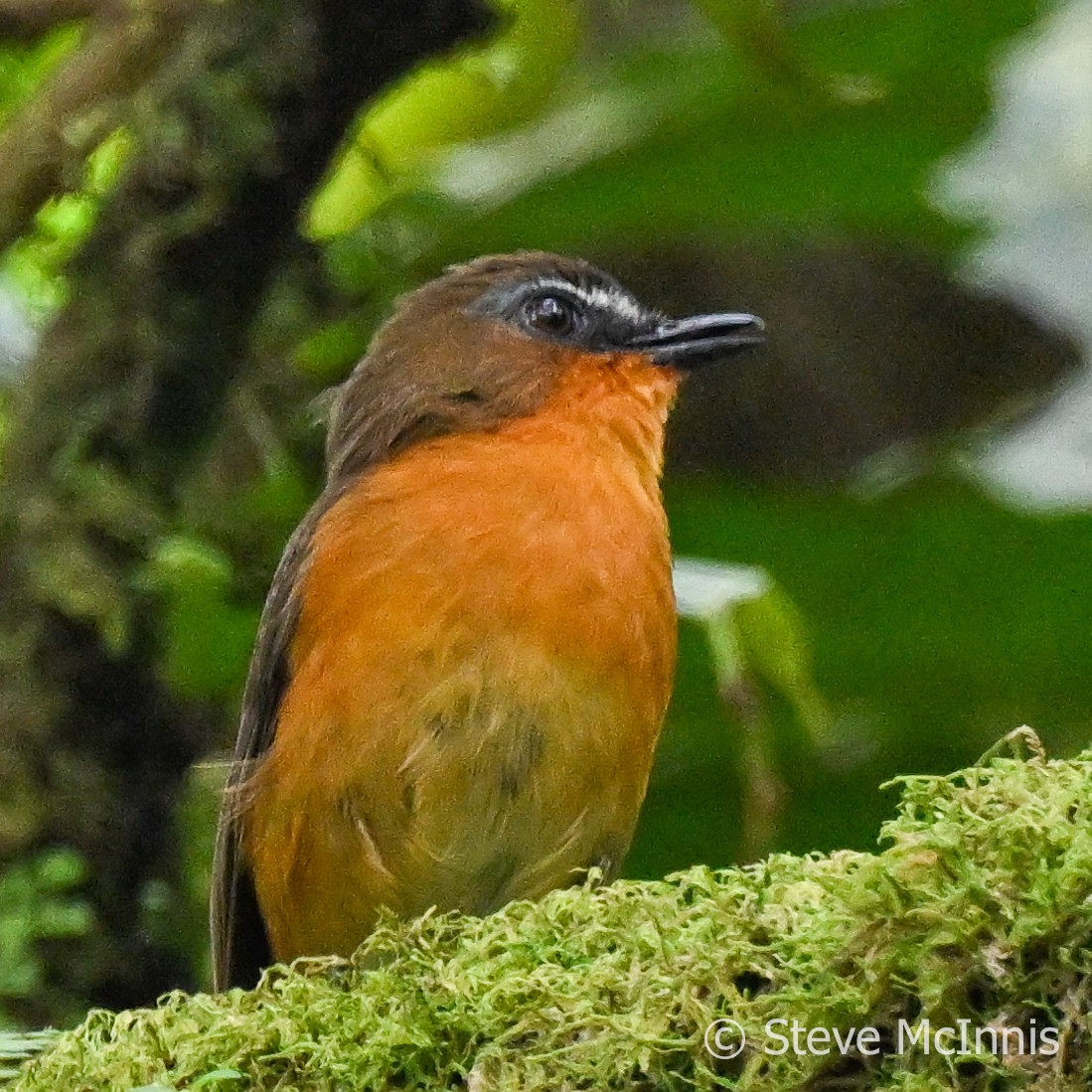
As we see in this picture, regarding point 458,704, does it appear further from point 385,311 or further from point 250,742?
point 385,311

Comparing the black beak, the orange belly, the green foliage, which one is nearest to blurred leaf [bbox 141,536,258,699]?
the green foliage

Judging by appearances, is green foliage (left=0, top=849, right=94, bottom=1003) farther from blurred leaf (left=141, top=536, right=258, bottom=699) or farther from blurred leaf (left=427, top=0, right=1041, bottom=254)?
blurred leaf (left=427, top=0, right=1041, bottom=254)

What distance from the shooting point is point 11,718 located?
13.5 ft

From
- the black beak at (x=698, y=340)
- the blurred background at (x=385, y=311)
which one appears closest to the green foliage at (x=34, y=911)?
the blurred background at (x=385, y=311)

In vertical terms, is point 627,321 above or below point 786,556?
above

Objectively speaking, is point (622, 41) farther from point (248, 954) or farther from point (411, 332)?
point (248, 954)

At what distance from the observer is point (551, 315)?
412 cm

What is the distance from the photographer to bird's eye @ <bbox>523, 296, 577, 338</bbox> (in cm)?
412

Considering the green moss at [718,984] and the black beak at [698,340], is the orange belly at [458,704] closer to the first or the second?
the black beak at [698,340]

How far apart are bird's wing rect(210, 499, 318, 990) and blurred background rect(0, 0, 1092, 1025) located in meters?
0.43

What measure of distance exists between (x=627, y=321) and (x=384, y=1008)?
216cm

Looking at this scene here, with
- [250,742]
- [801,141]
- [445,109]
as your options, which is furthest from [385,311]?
[250,742]

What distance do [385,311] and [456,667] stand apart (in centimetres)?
182

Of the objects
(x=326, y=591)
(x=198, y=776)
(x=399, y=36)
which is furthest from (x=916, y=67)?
(x=198, y=776)
